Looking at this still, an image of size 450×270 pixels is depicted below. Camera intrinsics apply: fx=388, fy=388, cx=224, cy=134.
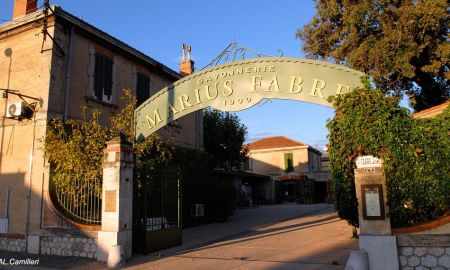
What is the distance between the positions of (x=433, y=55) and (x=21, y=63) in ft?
52.3

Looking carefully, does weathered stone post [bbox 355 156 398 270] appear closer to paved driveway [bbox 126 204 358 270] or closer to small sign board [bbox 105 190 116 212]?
paved driveway [bbox 126 204 358 270]

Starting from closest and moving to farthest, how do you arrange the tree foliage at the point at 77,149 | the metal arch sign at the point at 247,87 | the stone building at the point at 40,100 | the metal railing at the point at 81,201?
the metal arch sign at the point at 247,87, the metal railing at the point at 81,201, the tree foliage at the point at 77,149, the stone building at the point at 40,100

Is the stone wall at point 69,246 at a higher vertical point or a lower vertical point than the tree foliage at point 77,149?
lower

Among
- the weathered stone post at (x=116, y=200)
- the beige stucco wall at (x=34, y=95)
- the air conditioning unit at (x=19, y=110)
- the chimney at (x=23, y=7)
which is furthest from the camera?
the chimney at (x=23, y=7)

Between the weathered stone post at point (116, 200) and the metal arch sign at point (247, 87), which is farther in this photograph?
the weathered stone post at point (116, 200)

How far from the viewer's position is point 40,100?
11.6 metres

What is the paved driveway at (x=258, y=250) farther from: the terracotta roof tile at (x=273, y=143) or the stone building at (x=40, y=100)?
the terracotta roof tile at (x=273, y=143)

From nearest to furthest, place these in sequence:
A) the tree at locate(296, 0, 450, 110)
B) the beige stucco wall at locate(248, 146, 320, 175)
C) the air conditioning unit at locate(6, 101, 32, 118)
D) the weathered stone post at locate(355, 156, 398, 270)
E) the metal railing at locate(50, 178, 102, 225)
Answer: the weathered stone post at locate(355, 156, 398, 270), the metal railing at locate(50, 178, 102, 225), the air conditioning unit at locate(6, 101, 32, 118), the tree at locate(296, 0, 450, 110), the beige stucco wall at locate(248, 146, 320, 175)

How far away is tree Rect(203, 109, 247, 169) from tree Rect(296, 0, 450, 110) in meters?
7.49

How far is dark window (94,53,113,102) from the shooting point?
13555mm

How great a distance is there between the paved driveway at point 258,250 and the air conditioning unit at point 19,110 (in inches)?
223

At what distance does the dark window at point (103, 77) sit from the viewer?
→ 13.6m

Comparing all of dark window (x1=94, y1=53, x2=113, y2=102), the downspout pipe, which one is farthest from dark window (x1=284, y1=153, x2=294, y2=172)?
the downspout pipe

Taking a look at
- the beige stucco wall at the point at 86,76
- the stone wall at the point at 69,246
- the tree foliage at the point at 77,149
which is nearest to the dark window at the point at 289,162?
the beige stucco wall at the point at 86,76
